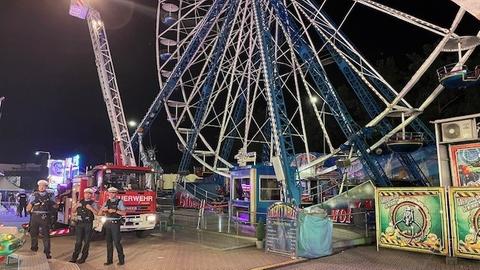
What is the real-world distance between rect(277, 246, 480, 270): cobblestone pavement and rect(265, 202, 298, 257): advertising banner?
2.85 feet

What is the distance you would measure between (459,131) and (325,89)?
10.6 m

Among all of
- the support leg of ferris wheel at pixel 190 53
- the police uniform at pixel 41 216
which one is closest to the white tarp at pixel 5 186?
the support leg of ferris wheel at pixel 190 53

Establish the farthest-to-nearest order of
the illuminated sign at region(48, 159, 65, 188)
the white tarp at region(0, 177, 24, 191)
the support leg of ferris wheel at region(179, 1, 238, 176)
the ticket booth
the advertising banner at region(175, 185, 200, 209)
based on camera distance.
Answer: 1. the white tarp at region(0, 177, 24, 191)
2. the illuminated sign at region(48, 159, 65, 188)
3. the advertising banner at region(175, 185, 200, 209)
4. the support leg of ferris wheel at region(179, 1, 238, 176)
5. the ticket booth

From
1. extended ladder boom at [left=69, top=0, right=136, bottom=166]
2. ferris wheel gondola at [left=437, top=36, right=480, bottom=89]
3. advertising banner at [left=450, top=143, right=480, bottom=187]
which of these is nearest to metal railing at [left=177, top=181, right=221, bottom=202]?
extended ladder boom at [left=69, top=0, right=136, bottom=166]

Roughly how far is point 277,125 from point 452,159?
19.8 feet

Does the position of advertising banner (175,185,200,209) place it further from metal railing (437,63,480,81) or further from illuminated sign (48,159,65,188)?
metal railing (437,63,480,81)

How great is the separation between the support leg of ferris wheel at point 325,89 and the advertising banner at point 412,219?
8489 mm

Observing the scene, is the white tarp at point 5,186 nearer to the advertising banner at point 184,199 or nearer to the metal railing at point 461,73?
the advertising banner at point 184,199

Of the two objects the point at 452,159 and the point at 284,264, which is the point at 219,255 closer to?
the point at 284,264

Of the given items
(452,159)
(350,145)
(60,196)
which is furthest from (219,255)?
(350,145)

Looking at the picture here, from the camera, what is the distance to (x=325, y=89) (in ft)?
76.5

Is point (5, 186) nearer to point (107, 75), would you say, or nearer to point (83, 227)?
point (107, 75)

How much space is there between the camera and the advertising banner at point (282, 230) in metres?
12.0

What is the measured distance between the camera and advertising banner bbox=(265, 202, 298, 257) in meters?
12.0
